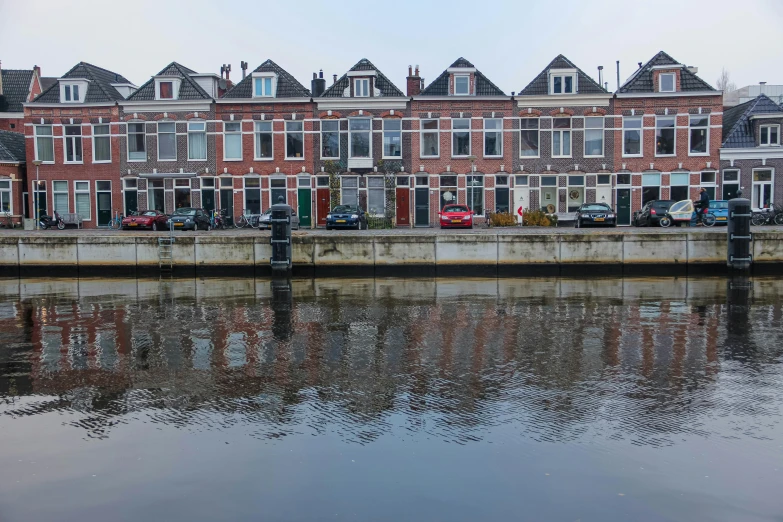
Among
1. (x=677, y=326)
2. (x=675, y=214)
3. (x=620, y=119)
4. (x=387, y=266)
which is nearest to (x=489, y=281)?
(x=387, y=266)

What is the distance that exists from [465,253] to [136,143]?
84.0 feet

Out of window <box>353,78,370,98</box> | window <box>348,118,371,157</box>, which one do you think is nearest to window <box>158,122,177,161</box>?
window <box>348,118,371,157</box>

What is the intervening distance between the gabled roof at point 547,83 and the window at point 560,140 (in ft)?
6.57

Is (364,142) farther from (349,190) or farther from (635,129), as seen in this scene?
(635,129)

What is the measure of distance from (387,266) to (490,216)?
50.6 feet

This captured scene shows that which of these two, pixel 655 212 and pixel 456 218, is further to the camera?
pixel 456 218

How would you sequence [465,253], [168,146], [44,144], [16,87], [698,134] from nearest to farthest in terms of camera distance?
[465,253] → [698,134] → [168,146] → [44,144] → [16,87]

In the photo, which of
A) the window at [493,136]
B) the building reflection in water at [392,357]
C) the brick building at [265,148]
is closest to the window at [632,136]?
the window at [493,136]

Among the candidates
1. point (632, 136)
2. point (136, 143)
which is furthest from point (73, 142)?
point (632, 136)

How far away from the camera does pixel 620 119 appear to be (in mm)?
44562

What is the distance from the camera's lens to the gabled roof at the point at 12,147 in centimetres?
4578

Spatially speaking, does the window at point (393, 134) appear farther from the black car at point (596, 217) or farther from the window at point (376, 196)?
the black car at point (596, 217)

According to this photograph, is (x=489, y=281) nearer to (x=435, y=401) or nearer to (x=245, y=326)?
(x=245, y=326)

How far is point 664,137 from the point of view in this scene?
4450 cm
